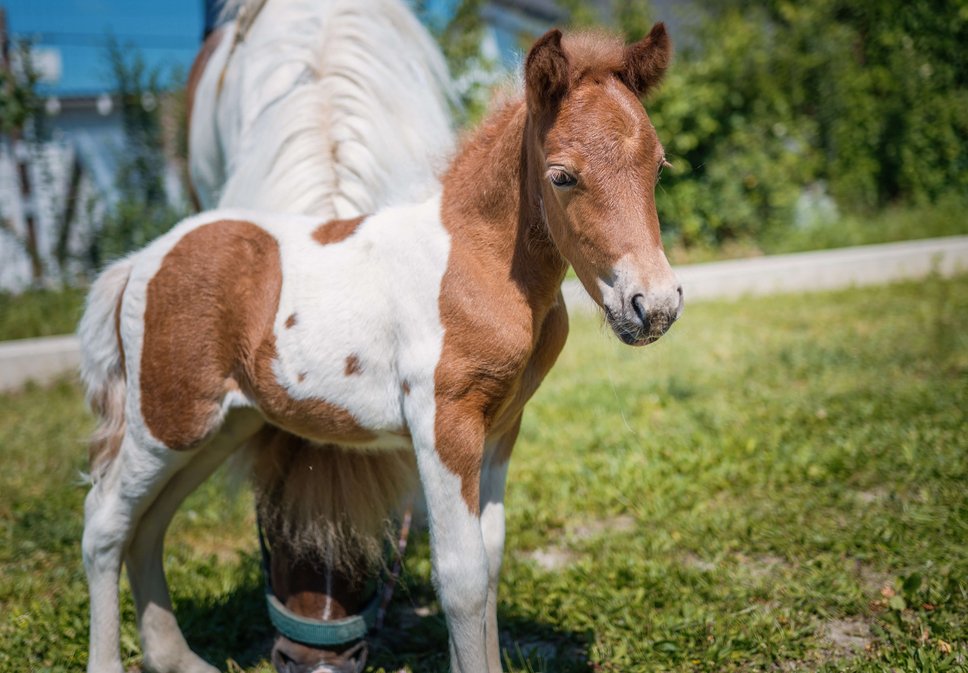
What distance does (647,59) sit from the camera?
73.4 inches

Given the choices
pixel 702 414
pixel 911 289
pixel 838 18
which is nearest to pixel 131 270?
pixel 702 414

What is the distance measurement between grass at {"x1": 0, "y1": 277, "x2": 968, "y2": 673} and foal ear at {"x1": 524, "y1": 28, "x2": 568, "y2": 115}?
1192 mm

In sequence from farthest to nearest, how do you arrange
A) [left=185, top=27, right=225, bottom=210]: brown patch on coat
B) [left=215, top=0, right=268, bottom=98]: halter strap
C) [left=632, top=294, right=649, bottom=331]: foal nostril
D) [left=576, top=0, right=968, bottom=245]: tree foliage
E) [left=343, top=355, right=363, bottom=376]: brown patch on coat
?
[left=576, top=0, right=968, bottom=245]: tree foliage, [left=185, top=27, right=225, bottom=210]: brown patch on coat, [left=215, top=0, right=268, bottom=98]: halter strap, [left=343, top=355, right=363, bottom=376]: brown patch on coat, [left=632, top=294, right=649, bottom=331]: foal nostril

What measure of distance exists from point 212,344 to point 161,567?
0.82 metres

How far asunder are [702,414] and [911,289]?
405cm

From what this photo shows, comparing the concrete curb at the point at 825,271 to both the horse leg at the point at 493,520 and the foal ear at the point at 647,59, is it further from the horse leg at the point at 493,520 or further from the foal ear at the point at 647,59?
the foal ear at the point at 647,59

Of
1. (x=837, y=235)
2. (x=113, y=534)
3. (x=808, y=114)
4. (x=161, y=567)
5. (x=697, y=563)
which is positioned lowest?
(x=837, y=235)

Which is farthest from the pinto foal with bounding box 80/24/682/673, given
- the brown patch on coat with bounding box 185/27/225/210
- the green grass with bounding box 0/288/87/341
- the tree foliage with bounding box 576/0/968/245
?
the tree foliage with bounding box 576/0/968/245

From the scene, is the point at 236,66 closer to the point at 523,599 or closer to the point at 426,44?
the point at 426,44

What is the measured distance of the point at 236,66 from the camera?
3.52 meters

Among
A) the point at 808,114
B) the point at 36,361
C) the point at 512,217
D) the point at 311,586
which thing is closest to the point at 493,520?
the point at 311,586

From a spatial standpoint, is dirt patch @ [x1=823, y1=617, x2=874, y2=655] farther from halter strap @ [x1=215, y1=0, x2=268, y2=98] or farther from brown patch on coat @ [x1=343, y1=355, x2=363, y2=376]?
halter strap @ [x1=215, y1=0, x2=268, y2=98]

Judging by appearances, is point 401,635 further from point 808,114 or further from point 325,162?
point 808,114

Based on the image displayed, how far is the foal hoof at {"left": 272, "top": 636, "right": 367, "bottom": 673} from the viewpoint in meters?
2.38
